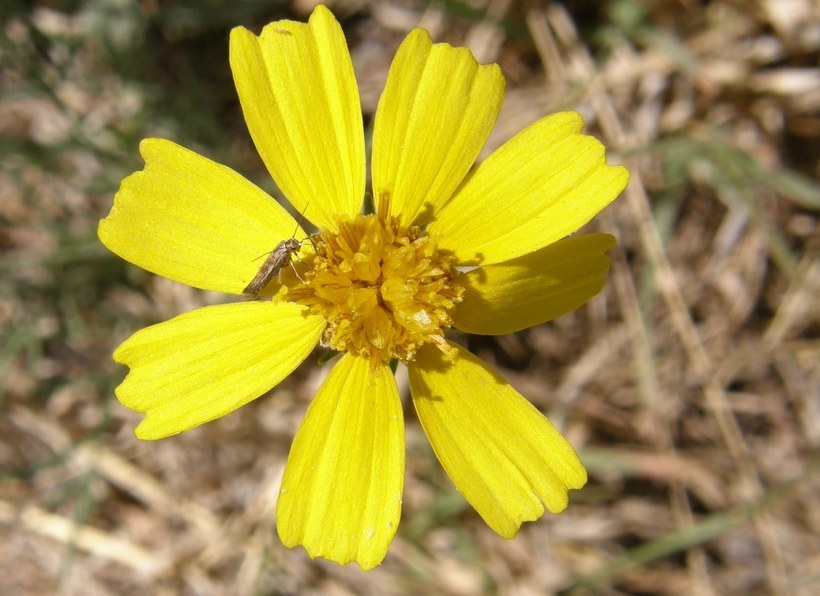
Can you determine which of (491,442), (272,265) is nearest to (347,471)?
(491,442)

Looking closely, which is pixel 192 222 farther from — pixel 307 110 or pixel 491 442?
pixel 491 442

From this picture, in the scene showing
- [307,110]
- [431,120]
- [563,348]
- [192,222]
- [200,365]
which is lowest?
[563,348]

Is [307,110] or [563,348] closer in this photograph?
[307,110]

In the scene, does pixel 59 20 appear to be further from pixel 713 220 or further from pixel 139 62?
pixel 713 220

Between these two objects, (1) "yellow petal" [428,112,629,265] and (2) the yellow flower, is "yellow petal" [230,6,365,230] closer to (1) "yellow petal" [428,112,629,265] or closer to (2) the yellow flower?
(2) the yellow flower

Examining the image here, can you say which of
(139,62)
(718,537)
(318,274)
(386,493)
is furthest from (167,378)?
(718,537)

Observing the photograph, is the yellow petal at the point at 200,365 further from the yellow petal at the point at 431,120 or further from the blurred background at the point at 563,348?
the blurred background at the point at 563,348

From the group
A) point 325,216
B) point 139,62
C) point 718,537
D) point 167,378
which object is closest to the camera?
point 167,378

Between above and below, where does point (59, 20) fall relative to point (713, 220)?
below
